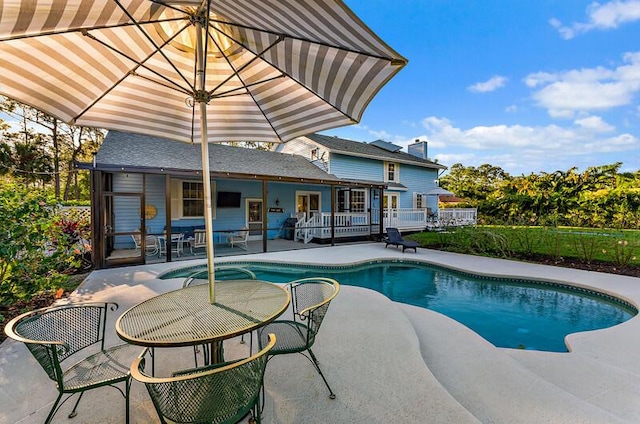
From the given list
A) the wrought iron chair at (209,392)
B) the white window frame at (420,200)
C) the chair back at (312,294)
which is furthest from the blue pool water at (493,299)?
the white window frame at (420,200)

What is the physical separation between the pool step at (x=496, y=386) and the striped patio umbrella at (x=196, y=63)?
8.47ft

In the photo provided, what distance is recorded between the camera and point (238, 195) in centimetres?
1234

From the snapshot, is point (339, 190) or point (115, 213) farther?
point (339, 190)

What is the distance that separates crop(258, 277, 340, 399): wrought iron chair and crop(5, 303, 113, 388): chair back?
142 cm

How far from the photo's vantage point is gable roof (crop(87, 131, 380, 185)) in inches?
339

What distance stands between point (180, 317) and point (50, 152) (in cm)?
2487

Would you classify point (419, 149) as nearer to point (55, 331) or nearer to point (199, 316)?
point (199, 316)

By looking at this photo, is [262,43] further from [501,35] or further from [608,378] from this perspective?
[501,35]

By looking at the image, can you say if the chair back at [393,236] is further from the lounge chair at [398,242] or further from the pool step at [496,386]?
the pool step at [496,386]

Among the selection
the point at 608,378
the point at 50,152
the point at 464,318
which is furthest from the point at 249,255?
the point at 50,152

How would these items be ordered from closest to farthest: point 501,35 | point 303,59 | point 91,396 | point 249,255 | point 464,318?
point 91,396
point 303,59
point 464,318
point 249,255
point 501,35

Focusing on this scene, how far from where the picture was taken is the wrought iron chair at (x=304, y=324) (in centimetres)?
248

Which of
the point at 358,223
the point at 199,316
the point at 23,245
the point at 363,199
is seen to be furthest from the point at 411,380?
the point at 363,199

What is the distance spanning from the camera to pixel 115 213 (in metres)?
9.89
